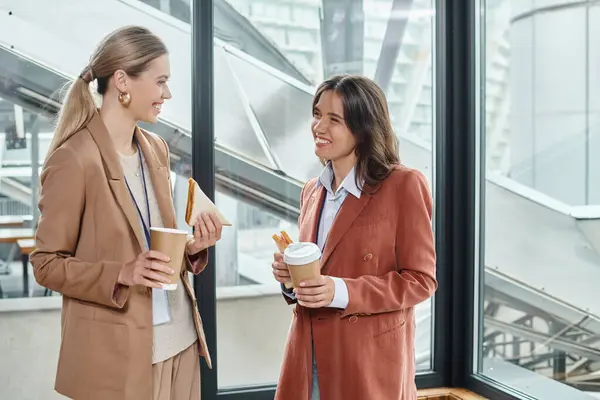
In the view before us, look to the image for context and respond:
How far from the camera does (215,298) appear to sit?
2.75 m

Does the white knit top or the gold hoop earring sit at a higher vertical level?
the gold hoop earring

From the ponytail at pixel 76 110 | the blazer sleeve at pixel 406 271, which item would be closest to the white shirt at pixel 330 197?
the blazer sleeve at pixel 406 271

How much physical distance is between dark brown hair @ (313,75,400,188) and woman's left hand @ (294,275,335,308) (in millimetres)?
311

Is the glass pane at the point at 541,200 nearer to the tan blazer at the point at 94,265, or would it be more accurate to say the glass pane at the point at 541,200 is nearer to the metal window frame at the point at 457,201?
the metal window frame at the point at 457,201

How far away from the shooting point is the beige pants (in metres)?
1.72

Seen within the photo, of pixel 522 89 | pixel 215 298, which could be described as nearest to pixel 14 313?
pixel 215 298

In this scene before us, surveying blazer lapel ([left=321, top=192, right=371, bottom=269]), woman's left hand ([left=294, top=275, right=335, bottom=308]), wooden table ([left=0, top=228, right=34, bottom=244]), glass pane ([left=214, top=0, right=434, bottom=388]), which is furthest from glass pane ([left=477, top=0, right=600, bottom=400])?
wooden table ([left=0, top=228, right=34, bottom=244])

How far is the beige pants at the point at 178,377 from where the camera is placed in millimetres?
1721

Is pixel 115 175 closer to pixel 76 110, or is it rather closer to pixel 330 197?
pixel 76 110

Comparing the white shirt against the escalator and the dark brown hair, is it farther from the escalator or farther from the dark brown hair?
the escalator

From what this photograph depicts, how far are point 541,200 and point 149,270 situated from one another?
1.79 m

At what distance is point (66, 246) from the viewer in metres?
1.63

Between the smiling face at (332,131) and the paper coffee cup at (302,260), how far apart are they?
341mm

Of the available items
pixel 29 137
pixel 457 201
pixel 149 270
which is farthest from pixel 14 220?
pixel 457 201
